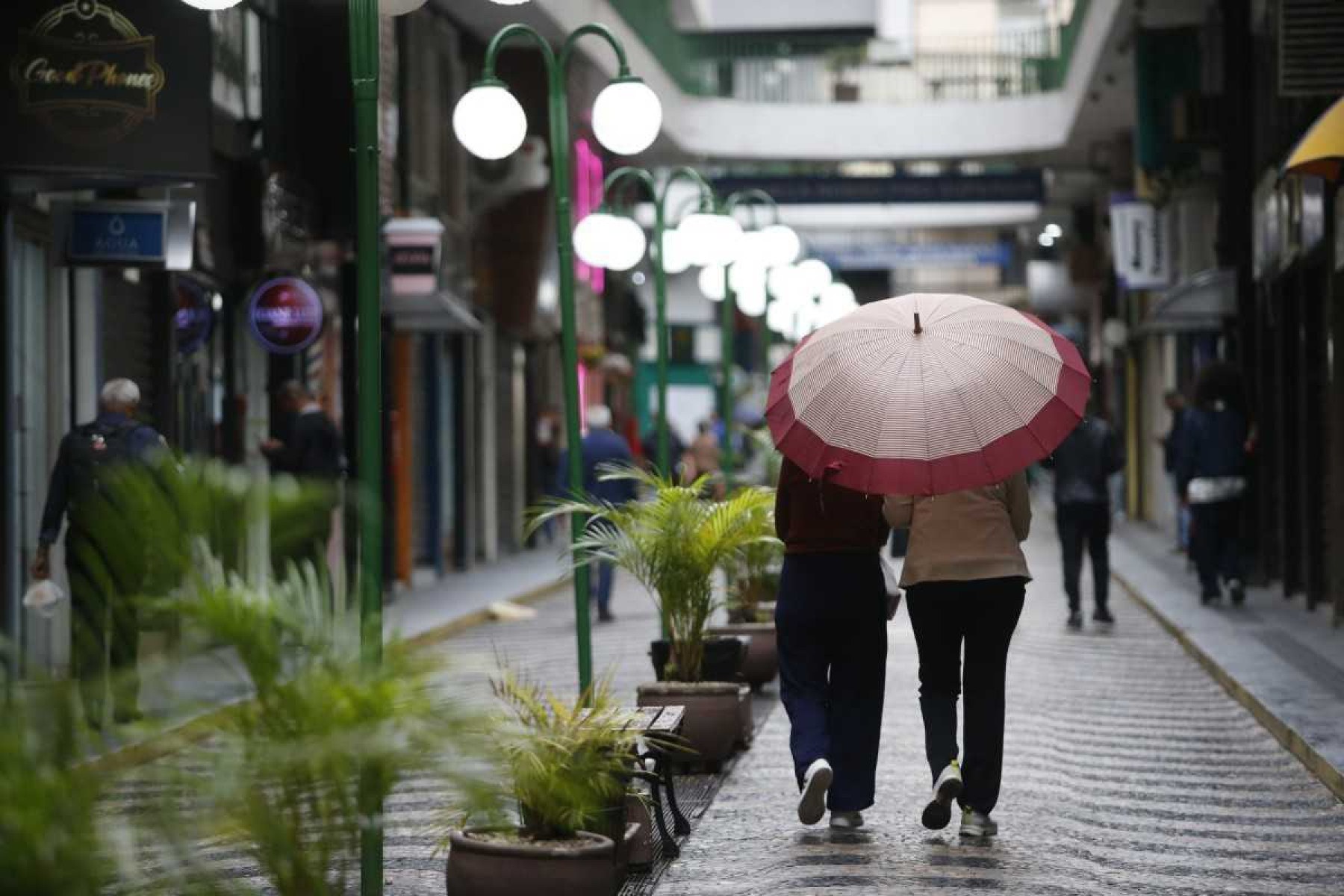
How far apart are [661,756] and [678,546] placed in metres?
2.46

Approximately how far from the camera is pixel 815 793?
8039mm

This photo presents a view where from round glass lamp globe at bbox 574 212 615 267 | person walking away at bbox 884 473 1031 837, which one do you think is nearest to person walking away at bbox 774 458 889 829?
person walking away at bbox 884 473 1031 837

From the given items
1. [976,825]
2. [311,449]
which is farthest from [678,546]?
[311,449]

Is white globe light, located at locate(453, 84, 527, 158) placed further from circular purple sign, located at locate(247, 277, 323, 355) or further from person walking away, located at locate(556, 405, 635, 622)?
person walking away, located at locate(556, 405, 635, 622)

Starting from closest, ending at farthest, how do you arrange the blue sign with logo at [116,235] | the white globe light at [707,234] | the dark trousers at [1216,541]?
the blue sign with logo at [116,235], the white globe light at [707,234], the dark trousers at [1216,541]

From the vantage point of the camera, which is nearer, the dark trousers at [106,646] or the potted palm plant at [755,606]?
the dark trousers at [106,646]

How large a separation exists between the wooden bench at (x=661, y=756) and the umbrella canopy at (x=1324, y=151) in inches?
226

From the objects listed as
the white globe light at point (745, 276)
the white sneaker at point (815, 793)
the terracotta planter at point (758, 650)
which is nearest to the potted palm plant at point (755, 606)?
the terracotta planter at point (758, 650)

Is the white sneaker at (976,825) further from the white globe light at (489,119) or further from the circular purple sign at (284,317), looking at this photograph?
the circular purple sign at (284,317)

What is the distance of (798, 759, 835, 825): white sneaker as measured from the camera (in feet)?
26.3

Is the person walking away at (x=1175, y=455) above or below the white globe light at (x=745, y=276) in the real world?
below

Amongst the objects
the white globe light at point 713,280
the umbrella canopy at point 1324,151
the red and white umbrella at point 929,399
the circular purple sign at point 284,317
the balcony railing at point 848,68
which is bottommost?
the red and white umbrella at point 929,399

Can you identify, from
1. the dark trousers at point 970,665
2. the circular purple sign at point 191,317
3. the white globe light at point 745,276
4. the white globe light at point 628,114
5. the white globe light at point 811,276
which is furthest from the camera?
the white globe light at point 811,276

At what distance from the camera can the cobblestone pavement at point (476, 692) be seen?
4.93 meters
